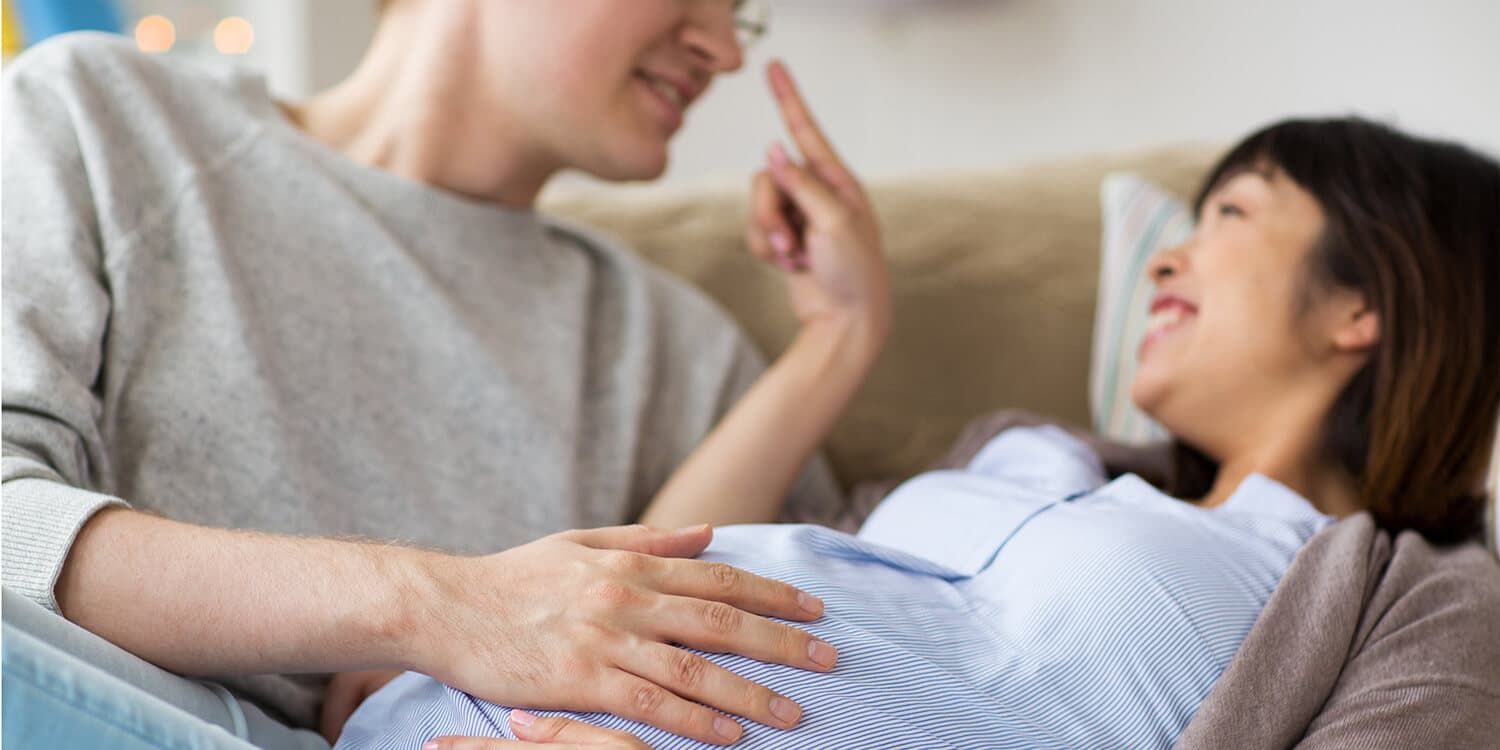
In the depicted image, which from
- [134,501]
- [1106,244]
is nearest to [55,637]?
[134,501]

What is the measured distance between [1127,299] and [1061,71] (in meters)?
1.26

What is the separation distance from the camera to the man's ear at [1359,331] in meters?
1.23

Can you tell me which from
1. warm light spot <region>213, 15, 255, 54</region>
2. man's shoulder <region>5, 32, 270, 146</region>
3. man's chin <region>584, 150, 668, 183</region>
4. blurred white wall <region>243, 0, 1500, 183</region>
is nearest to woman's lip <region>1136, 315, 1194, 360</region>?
man's chin <region>584, 150, 668, 183</region>

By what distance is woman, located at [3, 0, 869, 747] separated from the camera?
2.63ft

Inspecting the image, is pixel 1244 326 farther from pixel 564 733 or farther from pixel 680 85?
pixel 564 733

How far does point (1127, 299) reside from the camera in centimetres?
153

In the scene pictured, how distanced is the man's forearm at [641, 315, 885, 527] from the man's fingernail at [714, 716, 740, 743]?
57cm

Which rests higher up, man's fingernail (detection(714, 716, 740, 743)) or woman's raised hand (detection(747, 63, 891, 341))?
woman's raised hand (detection(747, 63, 891, 341))

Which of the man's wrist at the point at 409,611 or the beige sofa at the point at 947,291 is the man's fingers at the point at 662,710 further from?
the beige sofa at the point at 947,291

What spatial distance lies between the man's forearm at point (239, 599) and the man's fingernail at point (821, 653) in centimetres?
24

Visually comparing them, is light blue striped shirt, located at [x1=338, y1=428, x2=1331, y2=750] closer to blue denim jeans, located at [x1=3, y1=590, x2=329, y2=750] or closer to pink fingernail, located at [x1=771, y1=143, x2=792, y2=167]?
blue denim jeans, located at [x1=3, y1=590, x2=329, y2=750]

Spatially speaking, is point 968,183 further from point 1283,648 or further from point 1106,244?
point 1283,648

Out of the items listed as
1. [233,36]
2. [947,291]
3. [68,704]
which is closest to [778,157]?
[947,291]

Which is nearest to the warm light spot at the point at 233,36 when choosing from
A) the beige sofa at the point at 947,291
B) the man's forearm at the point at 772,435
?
the beige sofa at the point at 947,291
